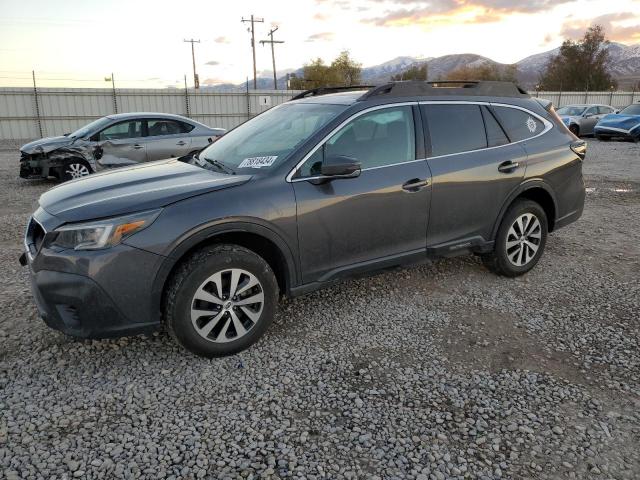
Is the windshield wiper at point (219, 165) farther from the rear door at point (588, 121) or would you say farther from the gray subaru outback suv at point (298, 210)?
the rear door at point (588, 121)

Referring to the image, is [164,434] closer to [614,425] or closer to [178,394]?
[178,394]

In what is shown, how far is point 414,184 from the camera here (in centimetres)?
392

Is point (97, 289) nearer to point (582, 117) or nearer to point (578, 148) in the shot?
point (578, 148)

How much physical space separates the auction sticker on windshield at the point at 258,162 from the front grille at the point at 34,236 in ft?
4.61

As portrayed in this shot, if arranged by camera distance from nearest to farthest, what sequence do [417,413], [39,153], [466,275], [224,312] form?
[417,413], [224,312], [466,275], [39,153]

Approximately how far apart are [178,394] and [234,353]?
19.4 inches

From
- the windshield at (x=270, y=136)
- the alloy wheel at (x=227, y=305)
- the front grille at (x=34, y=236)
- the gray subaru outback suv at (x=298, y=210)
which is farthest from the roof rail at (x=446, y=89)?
the front grille at (x=34, y=236)

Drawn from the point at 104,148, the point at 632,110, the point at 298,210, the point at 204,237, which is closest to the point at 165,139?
the point at 104,148

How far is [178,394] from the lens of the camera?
302 centimetres

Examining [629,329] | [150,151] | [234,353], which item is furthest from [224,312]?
[150,151]

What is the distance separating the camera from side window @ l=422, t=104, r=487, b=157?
13.6ft

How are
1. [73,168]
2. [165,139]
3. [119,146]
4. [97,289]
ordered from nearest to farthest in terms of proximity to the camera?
[97,289] < [73,168] < [119,146] < [165,139]

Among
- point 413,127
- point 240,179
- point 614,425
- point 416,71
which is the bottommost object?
point 614,425

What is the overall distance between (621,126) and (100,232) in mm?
20365
